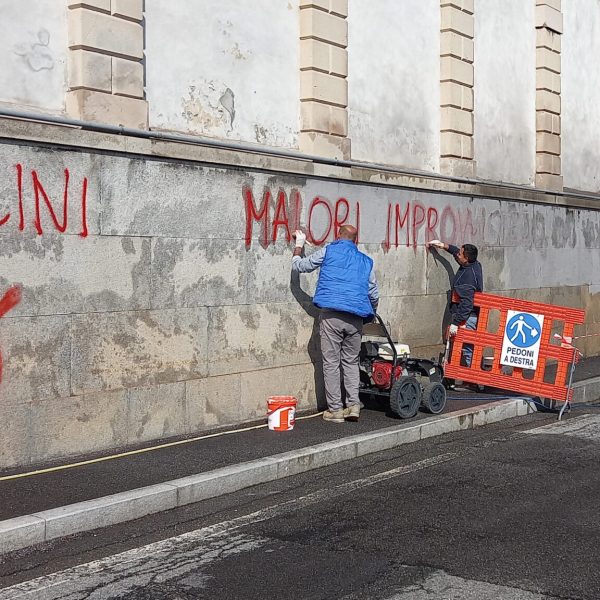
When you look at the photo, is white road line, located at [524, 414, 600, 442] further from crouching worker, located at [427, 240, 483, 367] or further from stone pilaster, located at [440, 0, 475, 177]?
stone pilaster, located at [440, 0, 475, 177]

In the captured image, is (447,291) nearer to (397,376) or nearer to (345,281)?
(397,376)

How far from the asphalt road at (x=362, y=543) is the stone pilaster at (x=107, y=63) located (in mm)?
3476

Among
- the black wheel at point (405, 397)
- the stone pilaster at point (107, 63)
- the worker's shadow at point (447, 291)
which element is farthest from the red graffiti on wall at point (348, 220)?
the black wheel at point (405, 397)

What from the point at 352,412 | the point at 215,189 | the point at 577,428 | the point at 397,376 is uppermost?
the point at 215,189

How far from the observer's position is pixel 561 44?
51.3 ft

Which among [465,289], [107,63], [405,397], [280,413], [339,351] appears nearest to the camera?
[107,63]

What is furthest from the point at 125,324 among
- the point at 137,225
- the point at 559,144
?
the point at 559,144

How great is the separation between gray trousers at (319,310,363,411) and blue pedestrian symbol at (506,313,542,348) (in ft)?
7.19

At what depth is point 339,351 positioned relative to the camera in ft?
30.6

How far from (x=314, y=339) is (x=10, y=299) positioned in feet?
12.6

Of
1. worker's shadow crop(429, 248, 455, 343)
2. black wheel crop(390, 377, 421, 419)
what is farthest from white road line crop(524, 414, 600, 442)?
worker's shadow crop(429, 248, 455, 343)

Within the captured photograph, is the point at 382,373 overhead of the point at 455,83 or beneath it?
beneath

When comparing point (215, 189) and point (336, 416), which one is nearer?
point (215, 189)

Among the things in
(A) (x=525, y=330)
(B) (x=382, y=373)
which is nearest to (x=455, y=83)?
(A) (x=525, y=330)
